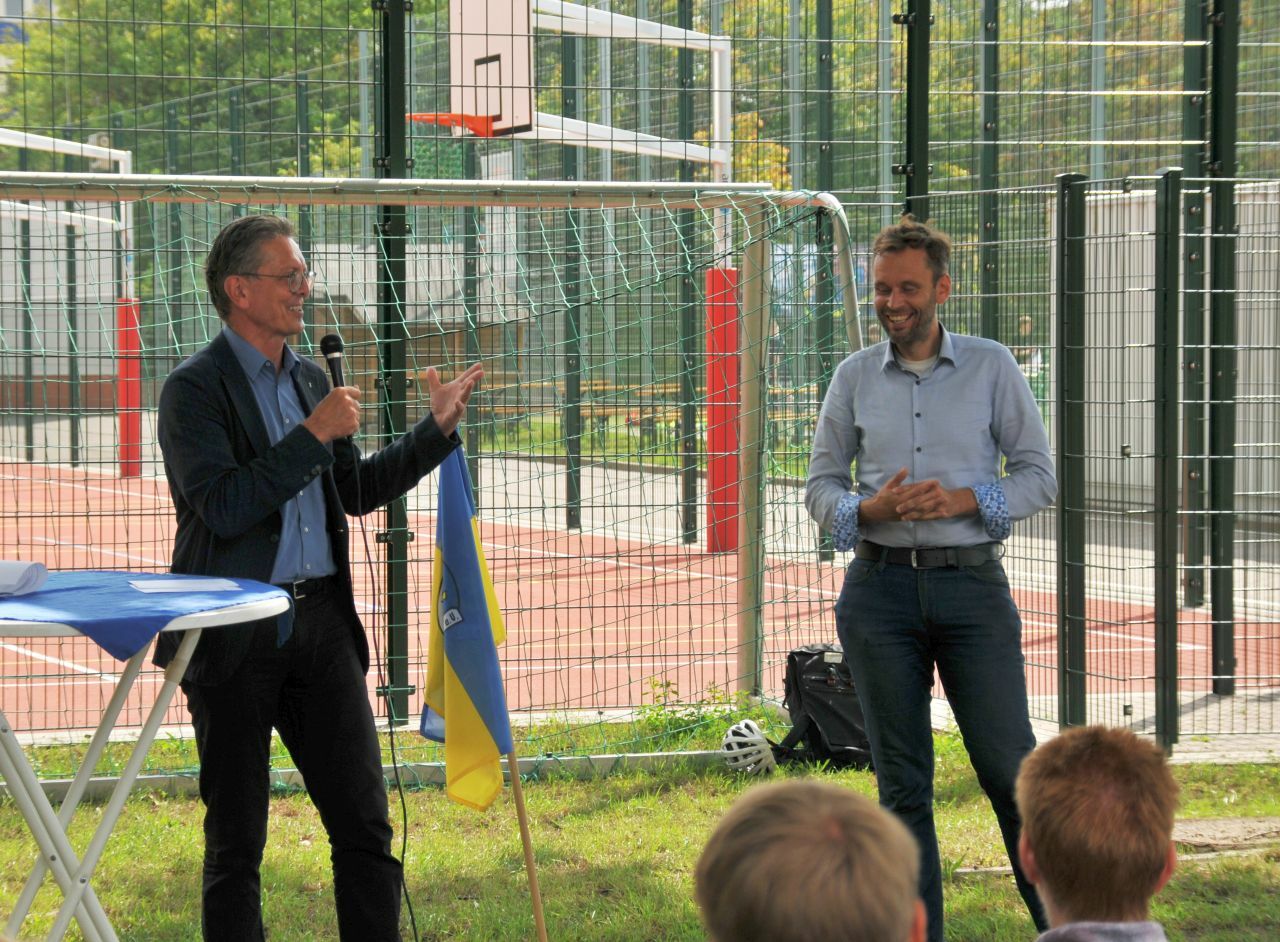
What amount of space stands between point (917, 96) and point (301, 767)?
14.5 ft

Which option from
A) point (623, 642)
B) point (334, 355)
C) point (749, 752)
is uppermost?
point (334, 355)

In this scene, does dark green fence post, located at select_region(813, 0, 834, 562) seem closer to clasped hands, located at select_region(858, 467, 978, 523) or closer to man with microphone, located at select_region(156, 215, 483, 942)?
clasped hands, located at select_region(858, 467, 978, 523)

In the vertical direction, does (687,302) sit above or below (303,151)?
below

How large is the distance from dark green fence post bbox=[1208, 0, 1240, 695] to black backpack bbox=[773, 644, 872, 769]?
2.01 m

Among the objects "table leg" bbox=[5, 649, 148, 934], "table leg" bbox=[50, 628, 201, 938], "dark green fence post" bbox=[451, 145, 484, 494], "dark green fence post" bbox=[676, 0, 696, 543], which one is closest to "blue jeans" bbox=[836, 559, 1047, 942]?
"table leg" bbox=[50, 628, 201, 938]

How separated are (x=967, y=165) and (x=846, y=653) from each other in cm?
947

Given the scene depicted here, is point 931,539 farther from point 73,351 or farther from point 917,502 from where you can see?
point 73,351

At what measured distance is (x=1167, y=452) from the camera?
656 centimetres

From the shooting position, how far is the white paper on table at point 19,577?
325 cm

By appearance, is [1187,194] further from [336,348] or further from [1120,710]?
[336,348]

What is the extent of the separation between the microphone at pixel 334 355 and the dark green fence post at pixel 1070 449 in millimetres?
3637

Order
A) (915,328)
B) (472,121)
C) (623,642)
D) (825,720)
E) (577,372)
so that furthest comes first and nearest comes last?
1. (623,642)
2. (577,372)
3. (472,121)
4. (825,720)
5. (915,328)

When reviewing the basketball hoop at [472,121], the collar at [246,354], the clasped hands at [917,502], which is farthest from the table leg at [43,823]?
the basketball hoop at [472,121]

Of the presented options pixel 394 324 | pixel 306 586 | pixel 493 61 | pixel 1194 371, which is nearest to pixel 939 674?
pixel 306 586
